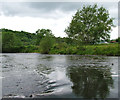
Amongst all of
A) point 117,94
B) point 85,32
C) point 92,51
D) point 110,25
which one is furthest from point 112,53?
point 117,94

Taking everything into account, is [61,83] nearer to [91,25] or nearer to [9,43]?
[91,25]

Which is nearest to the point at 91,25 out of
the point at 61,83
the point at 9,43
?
the point at 9,43

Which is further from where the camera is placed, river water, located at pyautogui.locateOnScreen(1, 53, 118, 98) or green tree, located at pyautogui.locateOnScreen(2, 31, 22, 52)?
green tree, located at pyautogui.locateOnScreen(2, 31, 22, 52)

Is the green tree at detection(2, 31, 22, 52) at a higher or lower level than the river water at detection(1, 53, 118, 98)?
higher

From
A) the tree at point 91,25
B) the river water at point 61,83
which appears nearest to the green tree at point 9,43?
the tree at point 91,25

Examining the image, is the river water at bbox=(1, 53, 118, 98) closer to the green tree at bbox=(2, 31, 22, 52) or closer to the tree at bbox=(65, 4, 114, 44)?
the tree at bbox=(65, 4, 114, 44)

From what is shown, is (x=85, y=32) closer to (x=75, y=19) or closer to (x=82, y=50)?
(x=75, y=19)

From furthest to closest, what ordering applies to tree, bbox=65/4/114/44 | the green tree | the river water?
the green tree < tree, bbox=65/4/114/44 < the river water

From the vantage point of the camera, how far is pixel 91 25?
61.7 m

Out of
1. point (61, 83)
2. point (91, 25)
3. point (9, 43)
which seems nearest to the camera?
point (61, 83)

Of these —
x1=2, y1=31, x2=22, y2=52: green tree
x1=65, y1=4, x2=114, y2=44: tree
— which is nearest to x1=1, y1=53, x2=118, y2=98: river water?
x1=65, y1=4, x2=114, y2=44: tree

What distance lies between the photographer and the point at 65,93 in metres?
5.84

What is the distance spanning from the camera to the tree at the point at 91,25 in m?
56.6

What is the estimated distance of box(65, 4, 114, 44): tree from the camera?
56.6 m
